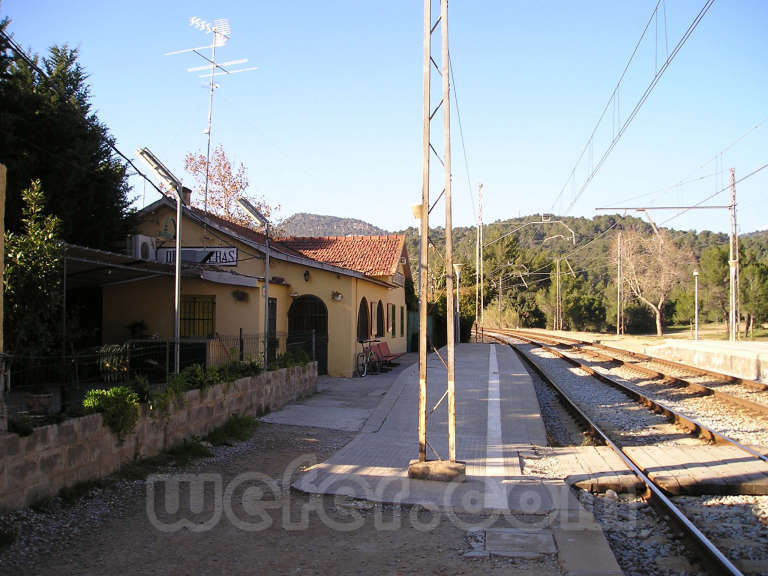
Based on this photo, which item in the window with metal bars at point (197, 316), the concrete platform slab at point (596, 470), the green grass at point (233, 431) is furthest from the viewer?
the window with metal bars at point (197, 316)

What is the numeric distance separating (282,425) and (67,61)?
38.5 ft

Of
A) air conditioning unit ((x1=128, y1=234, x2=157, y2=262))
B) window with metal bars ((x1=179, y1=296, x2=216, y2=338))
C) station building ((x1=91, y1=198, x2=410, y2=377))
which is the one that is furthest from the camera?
window with metal bars ((x1=179, y1=296, x2=216, y2=338))

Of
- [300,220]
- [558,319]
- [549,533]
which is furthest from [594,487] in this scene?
[300,220]

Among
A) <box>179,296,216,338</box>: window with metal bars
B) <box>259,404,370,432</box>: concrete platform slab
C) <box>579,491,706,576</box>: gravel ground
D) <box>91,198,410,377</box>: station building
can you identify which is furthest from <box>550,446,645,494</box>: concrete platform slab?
<box>179,296,216,338</box>: window with metal bars

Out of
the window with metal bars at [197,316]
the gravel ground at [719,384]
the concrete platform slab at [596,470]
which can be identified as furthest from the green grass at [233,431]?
the gravel ground at [719,384]

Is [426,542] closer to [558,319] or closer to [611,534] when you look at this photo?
[611,534]

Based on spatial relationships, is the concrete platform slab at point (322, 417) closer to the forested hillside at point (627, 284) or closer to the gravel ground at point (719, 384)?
the gravel ground at point (719, 384)

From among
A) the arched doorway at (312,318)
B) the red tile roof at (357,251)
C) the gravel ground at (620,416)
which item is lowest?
the gravel ground at (620,416)

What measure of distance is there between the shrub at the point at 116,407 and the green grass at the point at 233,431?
186 centimetres

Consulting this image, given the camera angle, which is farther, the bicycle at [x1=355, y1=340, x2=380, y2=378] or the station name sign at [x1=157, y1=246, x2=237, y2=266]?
the bicycle at [x1=355, y1=340, x2=380, y2=378]

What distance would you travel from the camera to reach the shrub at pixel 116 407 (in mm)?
7016

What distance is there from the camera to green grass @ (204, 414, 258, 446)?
362 inches

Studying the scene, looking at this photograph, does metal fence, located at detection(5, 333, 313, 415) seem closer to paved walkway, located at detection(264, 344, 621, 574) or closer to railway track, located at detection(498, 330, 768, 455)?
paved walkway, located at detection(264, 344, 621, 574)

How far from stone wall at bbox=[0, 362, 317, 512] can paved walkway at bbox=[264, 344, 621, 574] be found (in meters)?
1.71
